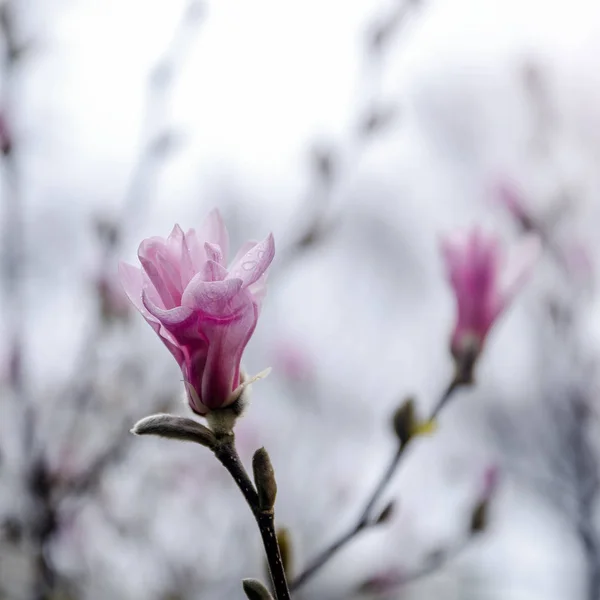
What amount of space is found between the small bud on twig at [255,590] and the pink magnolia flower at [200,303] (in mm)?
144

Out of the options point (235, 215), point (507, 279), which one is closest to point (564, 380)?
point (507, 279)

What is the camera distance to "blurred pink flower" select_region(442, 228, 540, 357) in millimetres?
904

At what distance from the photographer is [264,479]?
0.52 m

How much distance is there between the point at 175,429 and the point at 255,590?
5.3 inches

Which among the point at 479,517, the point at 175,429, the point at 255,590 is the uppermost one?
the point at 175,429

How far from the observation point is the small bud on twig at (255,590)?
51cm

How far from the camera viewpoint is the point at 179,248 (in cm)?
59

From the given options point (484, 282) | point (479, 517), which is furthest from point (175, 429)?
point (479, 517)

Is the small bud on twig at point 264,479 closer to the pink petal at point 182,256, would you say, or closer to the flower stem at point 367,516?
the pink petal at point 182,256

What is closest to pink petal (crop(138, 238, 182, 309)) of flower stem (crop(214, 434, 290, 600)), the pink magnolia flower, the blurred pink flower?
the pink magnolia flower

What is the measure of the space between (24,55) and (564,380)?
1660mm

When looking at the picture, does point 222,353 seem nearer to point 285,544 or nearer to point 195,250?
point 195,250

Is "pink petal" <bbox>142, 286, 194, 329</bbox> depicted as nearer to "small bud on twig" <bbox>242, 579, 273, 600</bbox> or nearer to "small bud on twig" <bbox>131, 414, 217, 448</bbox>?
"small bud on twig" <bbox>131, 414, 217, 448</bbox>

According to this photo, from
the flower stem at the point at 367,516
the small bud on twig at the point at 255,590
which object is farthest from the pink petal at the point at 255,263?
the flower stem at the point at 367,516
